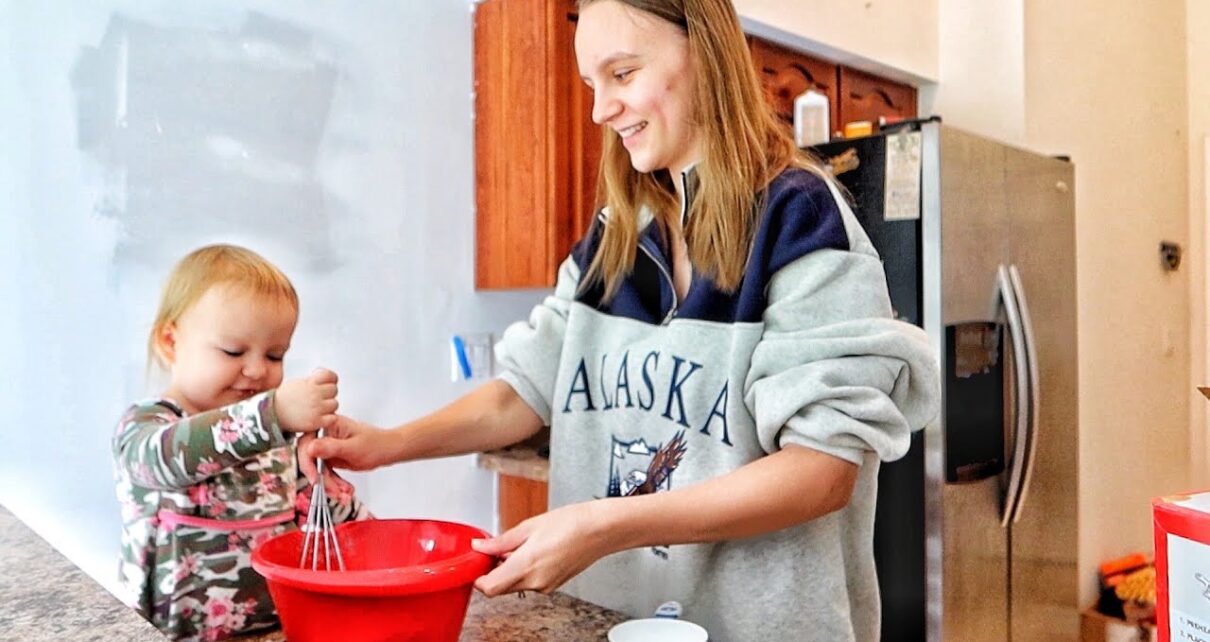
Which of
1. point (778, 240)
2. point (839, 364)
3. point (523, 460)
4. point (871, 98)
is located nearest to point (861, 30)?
point (871, 98)

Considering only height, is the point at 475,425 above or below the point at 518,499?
above

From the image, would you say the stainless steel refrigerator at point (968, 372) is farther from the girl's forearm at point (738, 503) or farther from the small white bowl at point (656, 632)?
the small white bowl at point (656, 632)

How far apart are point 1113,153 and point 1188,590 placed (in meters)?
3.15

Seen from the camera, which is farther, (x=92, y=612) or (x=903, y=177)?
(x=903, y=177)

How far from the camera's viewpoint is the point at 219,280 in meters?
1.24

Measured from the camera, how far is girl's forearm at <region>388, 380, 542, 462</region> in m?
1.19

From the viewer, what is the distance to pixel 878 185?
2057 millimetres

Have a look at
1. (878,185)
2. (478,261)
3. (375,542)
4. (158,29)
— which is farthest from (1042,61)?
(375,542)

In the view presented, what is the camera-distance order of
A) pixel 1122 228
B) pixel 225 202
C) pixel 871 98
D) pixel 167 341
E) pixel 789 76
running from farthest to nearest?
pixel 1122 228 → pixel 871 98 → pixel 789 76 → pixel 225 202 → pixel 167 341

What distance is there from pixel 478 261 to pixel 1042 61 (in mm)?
1969

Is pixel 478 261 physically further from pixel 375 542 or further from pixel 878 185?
pixel 375 542

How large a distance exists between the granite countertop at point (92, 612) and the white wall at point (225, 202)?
21.2 inches

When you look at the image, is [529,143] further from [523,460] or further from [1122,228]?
[1122,228]

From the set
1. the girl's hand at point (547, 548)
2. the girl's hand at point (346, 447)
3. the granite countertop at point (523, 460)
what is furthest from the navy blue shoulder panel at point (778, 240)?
the granite countertop at point (523, 460)
